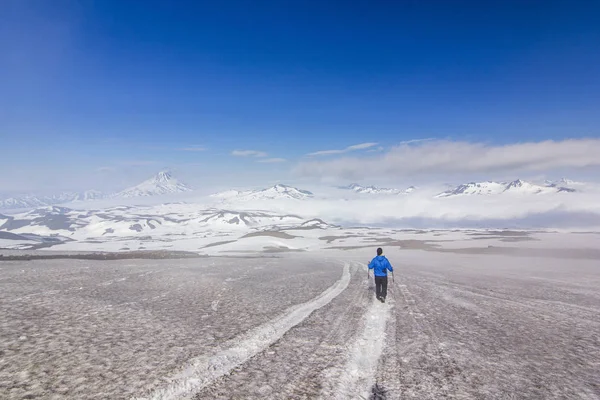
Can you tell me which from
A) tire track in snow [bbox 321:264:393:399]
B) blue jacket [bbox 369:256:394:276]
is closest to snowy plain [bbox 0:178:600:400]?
tire track in snow [bbox 321:264:393:399]

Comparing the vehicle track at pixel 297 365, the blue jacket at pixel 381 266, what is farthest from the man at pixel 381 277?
the vehicle track at pixel 297 365

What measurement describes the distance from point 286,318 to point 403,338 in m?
4.68

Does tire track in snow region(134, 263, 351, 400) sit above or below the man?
below

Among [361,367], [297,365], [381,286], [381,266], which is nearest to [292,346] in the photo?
[297,365]

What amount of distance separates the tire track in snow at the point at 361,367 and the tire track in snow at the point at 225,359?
2.51m

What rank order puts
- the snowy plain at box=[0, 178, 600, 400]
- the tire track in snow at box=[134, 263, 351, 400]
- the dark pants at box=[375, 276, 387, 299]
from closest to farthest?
the tire track in snow at box=[134, 263, 351, 400] < the snowy plain at box=[0, 178, 600, 400] < the dark pants at box=[375, 276, 387, 299]

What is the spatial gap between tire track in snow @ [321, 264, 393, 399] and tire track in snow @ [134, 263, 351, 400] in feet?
8.23

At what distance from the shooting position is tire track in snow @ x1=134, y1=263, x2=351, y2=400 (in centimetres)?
670

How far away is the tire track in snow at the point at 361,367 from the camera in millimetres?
6785

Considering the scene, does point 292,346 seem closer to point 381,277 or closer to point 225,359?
point 225,359

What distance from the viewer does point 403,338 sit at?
34.7ft

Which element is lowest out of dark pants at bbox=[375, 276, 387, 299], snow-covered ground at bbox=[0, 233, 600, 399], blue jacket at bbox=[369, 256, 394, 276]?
snow-covered ground at bbox=[0, 233, 600, 399]

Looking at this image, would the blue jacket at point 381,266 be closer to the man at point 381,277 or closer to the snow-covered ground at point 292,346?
the man at point 381,277

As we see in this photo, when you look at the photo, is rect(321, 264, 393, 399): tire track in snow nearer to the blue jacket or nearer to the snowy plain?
the snowy plain
